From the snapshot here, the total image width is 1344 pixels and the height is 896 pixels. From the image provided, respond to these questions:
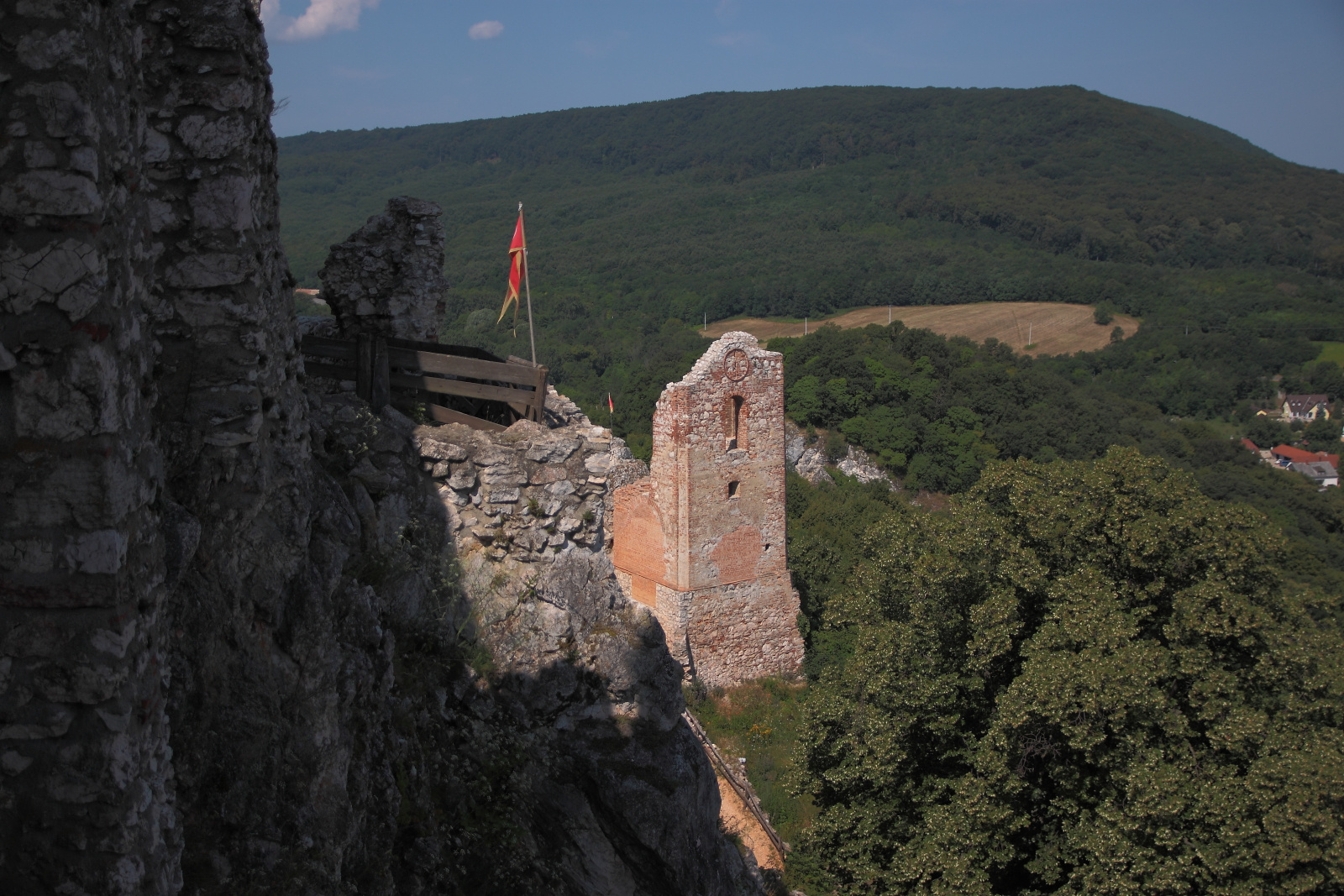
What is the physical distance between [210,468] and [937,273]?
88160mm

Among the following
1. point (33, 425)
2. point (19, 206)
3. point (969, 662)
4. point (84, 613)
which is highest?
point (19, 206)

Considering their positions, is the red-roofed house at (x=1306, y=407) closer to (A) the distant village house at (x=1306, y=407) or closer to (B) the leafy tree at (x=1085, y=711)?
(A) the distant village house at (x=1306, y=407)

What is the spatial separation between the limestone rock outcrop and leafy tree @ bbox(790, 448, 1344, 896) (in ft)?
21.6

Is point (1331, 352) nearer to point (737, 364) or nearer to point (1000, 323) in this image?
point (1000, 323)

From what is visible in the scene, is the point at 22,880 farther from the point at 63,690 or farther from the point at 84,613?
the point at 84,613

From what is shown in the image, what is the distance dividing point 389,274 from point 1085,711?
7.71 m

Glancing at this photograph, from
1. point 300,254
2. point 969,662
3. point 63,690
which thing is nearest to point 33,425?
point 63,690

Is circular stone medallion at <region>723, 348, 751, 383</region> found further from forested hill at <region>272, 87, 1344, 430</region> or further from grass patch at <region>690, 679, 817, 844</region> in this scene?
forested hill at <region>272, 87, 1344, 430</region>

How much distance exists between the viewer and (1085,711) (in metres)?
10.2

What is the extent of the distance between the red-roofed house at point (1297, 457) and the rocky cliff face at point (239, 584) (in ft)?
207

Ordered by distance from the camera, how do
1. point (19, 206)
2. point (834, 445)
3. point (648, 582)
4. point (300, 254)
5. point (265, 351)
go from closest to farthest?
point (19, 206)
point (265, 351)
point (648, 582)
point (834, 445)
point (300, 254)

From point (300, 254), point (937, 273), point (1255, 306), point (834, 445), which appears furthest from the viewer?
point (937, 273)

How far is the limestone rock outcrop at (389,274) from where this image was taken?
882 centimetres

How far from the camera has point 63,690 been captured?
10.8ft
